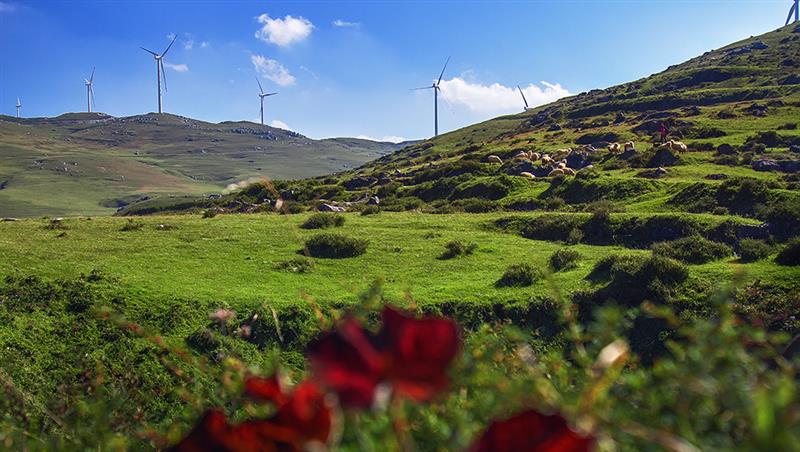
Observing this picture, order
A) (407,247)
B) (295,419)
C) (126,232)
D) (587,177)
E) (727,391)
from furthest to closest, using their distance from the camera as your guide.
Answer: (587,177)
(126,232)
(407,247)
(727,391)
(295,419)

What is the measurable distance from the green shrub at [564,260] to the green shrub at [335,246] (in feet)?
22.1

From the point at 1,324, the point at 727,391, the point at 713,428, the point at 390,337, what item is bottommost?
the point at 1,324

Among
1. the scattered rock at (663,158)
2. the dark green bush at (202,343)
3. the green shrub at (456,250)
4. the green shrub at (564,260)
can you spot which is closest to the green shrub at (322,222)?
the green shrub at (456,250)

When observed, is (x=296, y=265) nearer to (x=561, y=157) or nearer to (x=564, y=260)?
(x=564, y=260)

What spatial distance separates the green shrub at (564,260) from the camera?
18.7 metres

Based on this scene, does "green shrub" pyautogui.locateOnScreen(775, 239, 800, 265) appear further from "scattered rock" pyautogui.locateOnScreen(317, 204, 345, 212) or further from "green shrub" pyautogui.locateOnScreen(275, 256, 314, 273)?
"scattered rock" pyautogui.locateOnScreen(317, 204, 345, 212)

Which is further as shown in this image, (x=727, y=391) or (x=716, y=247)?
(x=716, y=247)

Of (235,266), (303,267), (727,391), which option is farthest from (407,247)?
(727,391)

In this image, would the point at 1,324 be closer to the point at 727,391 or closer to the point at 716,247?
the point at 727,391

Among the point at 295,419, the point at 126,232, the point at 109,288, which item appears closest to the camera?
the point at 295,419

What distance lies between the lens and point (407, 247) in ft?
75.4

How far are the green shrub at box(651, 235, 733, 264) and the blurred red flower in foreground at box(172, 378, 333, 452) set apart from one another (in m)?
18.1

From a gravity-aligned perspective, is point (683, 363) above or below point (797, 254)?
above

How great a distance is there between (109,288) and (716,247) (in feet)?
58.0
